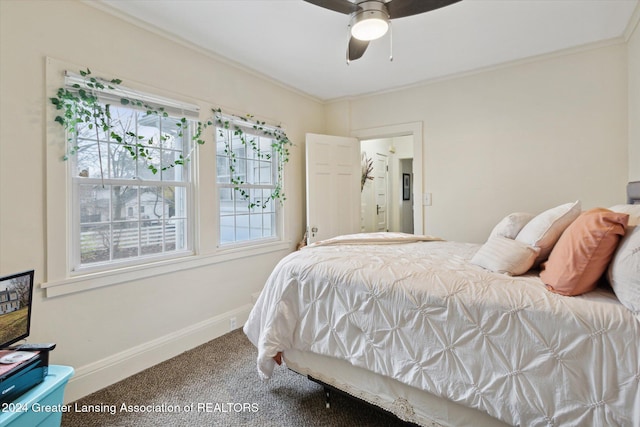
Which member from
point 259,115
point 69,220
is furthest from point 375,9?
point 69,220

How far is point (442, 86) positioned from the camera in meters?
3.37

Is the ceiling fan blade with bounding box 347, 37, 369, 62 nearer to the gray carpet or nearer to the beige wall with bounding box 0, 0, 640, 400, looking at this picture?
the beige wall with bounding box 0, 0, 640, 400

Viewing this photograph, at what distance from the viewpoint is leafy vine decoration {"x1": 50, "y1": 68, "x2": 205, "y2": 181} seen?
1.88 meters

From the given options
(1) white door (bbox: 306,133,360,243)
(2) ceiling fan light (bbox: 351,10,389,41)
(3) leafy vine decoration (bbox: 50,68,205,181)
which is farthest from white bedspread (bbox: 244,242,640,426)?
(1) white door (bbox: 306,133,360,243)

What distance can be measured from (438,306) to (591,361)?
512 millimetres

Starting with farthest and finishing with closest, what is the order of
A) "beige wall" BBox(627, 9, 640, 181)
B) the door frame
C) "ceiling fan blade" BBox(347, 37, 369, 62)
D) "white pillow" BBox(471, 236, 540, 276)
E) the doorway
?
the doorway → the door frame → "beige wall" BBox(627, 9, 640, 181) → "ceiling fan blade" BBox(347, 37, 369, 62) → "white pillow" BBox(471, 236, 540, 276)

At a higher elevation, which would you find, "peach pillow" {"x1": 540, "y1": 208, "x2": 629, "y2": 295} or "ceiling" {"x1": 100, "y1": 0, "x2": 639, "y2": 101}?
"ceiling" {"x1": 100, "y1": 0, "x2": 639, "y2": 101}

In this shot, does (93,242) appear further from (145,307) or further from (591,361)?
(591,361)

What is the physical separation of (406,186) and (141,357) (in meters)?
5.35

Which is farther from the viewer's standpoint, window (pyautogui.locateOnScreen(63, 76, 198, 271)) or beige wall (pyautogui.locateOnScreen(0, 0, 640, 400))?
window (pyautogui.locateOnScreen(63, 76, 198, 271))

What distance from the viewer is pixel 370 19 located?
5.57ft

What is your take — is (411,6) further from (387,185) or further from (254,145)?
(387,185)

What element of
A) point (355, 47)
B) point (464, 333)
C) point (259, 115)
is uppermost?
point (355, 47)

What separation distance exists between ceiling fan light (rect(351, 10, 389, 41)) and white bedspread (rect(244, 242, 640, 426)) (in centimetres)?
136
